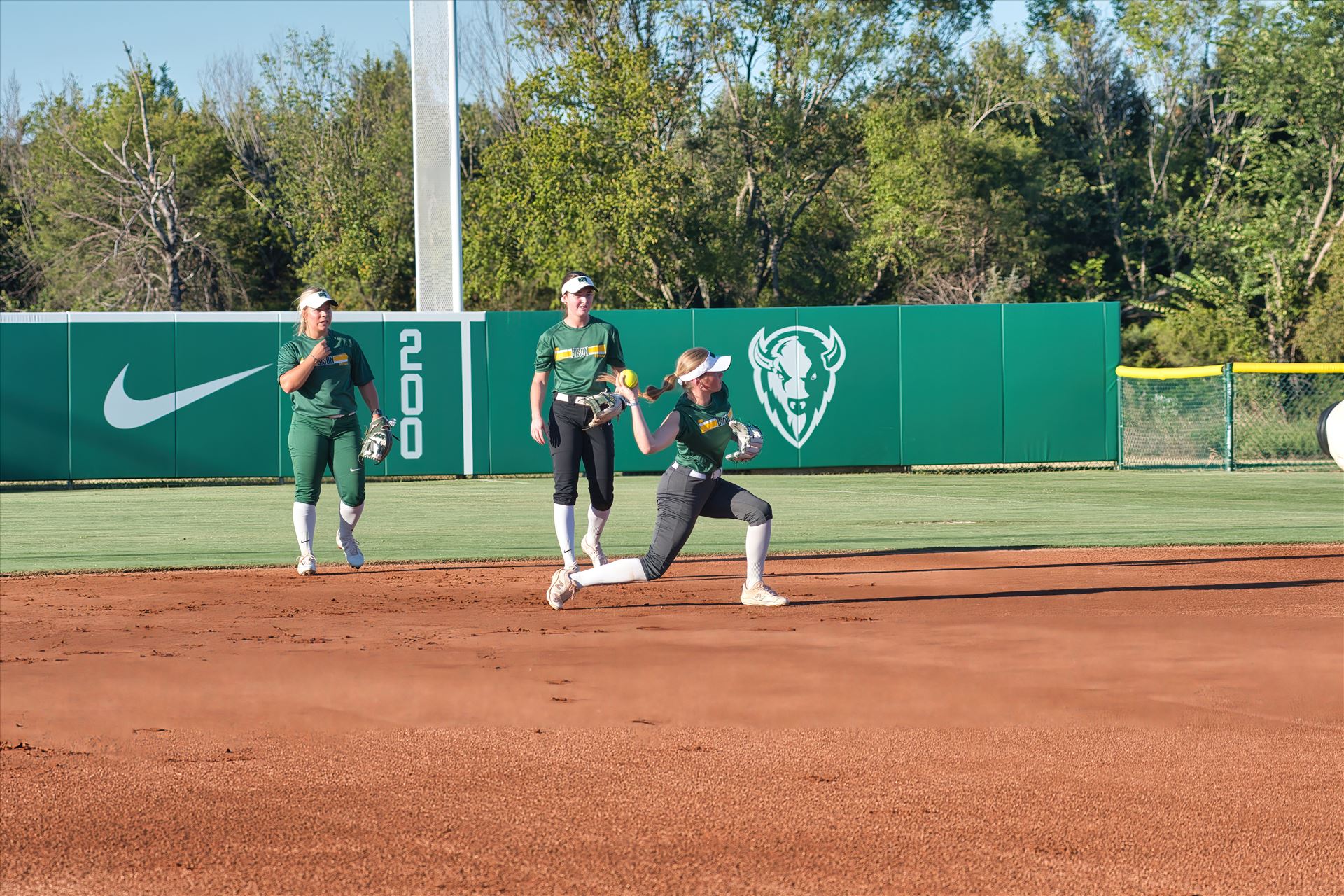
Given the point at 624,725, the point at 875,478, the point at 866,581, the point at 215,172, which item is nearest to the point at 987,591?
the point at 866,581

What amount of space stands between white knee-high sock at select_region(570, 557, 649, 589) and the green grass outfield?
3521 mm

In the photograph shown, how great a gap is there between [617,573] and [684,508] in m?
0.53

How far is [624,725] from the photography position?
5305 millimetres

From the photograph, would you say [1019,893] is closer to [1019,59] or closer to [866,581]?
[866,581]

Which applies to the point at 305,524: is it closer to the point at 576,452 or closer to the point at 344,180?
the point at 576,452

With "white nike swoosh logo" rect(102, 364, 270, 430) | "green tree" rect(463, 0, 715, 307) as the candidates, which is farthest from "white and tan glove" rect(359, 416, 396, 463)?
"green tree" rect(463, 0, 715, 307)

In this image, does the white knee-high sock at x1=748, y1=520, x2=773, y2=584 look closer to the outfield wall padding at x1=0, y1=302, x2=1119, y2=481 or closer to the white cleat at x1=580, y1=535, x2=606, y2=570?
the white cleat at x1=580, y1=535, x2=606, y2=570

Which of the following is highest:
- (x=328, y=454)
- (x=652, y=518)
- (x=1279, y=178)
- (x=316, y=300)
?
(x=1279, y=178)

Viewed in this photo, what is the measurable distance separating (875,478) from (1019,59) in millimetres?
22939

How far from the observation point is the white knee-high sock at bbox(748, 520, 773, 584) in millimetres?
7938

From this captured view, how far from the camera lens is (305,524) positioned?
9.85m

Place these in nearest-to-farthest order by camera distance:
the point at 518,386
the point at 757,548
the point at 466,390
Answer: the point at 757,548, the point at 466,390, the point at 518,386

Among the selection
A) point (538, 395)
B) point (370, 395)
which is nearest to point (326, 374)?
point (370, 395)

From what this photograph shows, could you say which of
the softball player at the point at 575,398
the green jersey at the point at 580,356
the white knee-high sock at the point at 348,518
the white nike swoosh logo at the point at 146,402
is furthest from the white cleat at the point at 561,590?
the white nike swoosh logo at the point at 146,402
